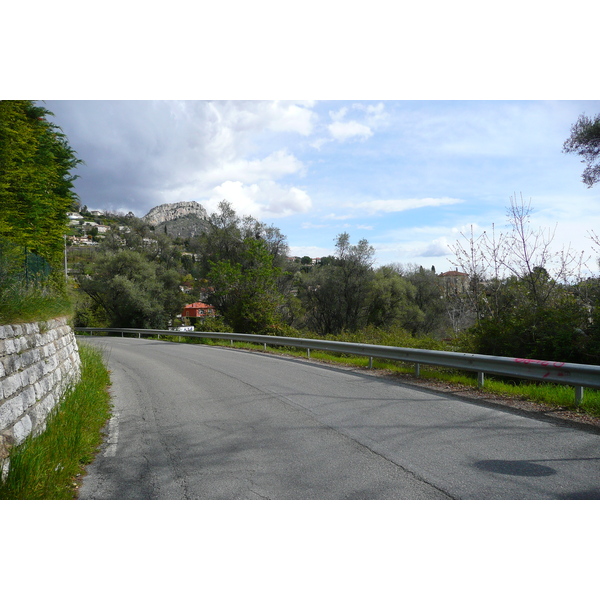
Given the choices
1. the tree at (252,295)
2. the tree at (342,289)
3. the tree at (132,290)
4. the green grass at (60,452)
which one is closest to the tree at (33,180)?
the green grass at (60,452)

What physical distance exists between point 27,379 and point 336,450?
3.96m

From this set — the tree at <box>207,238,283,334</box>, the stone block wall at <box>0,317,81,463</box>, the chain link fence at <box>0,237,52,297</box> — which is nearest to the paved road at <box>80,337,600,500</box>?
the stone block wall at <box>0,317,81,463</box>

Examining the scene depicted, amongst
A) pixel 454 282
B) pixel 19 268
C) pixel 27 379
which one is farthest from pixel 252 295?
pixel 27 379

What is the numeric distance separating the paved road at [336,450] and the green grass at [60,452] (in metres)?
0.22

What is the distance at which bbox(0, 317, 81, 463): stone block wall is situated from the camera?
4.86 metres

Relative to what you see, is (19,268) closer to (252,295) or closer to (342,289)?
(252,295)

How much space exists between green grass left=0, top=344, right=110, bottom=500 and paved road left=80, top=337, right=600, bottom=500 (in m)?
0.22

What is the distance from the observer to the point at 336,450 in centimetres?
516

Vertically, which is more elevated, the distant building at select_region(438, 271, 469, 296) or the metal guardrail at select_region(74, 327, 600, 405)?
the distant building at select_region(438, 271, 469, 296)

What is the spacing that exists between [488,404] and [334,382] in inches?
134

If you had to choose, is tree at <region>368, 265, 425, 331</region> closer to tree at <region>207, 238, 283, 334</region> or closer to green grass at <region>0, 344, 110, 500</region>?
tree at <region>207, 238, 283, 334</region>

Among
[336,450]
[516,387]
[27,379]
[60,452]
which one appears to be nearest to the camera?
[60,452]

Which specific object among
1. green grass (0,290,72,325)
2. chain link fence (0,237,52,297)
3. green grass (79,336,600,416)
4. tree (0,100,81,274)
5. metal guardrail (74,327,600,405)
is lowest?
green grass (79,336,600,416)

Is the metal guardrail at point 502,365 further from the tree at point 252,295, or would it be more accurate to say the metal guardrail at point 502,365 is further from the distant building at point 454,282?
the tree at point 252,295
